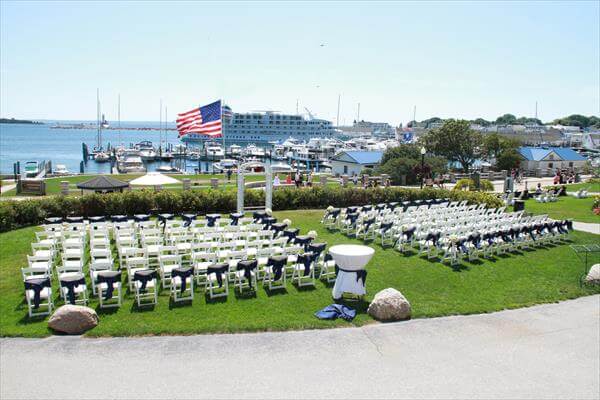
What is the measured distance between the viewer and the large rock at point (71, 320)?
9984mm

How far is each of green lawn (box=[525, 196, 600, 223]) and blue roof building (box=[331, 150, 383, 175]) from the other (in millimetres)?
17616

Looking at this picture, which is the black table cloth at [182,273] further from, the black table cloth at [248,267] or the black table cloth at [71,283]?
the black table cloth at [71,283]

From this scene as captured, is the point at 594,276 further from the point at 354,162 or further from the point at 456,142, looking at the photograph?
the point at 456,142

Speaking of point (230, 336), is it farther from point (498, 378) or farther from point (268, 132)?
point (268, 132)

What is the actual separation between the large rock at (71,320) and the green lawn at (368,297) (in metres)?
0.22

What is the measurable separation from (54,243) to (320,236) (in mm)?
9121

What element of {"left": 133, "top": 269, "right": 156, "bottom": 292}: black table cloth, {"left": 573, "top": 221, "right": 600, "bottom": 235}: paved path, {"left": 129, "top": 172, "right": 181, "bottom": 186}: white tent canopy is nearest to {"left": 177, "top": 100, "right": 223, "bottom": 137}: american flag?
{"left": 129, "top": 172, "right": 181, "bottom": 186}: white tent canopy

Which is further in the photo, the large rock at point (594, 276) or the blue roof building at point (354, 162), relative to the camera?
the blue roof building at point (354, 162)

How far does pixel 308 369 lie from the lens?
8727mm

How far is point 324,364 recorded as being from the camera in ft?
29.3

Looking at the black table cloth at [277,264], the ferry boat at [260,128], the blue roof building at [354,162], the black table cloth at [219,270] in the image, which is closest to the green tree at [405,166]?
the blue roof building at [354,162]

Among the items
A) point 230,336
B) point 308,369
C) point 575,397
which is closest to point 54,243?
point 230,336

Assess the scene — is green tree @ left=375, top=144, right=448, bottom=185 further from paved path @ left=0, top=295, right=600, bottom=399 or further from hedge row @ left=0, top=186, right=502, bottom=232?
paved path @ left=0, top=295, right=600, bottom=399

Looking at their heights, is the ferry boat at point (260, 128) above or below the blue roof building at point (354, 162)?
above
